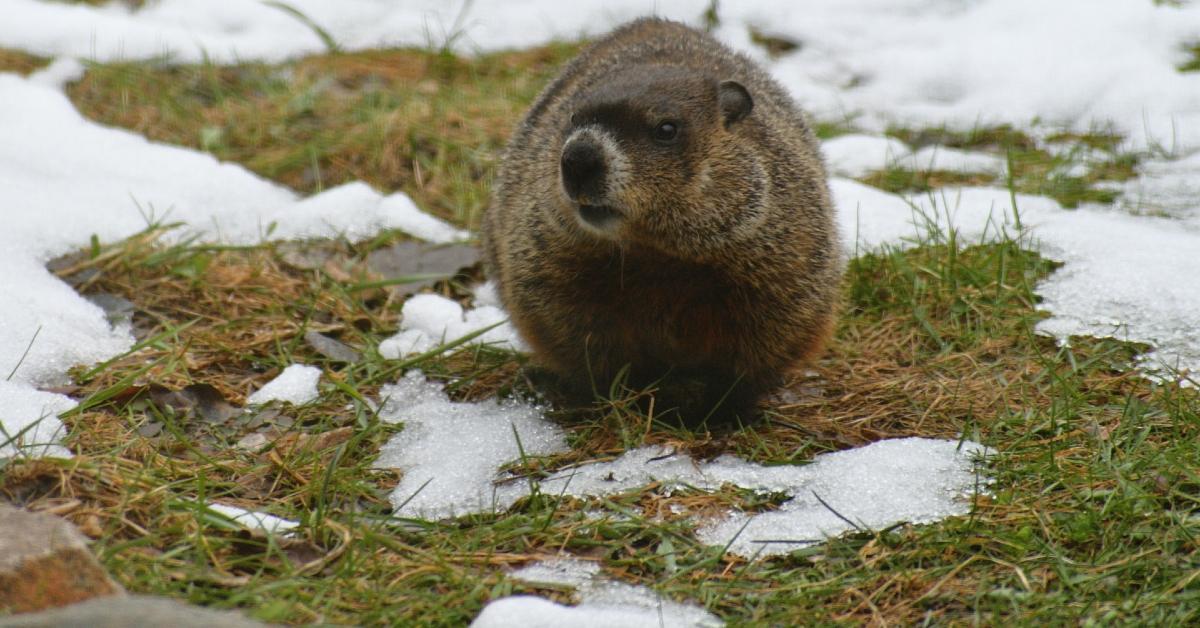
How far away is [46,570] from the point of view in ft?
8.51

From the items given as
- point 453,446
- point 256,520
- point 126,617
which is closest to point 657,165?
point 453,446

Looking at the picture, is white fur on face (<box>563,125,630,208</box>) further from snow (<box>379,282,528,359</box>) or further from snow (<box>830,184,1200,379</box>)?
snow (<box>830,184,1200,379</box>)

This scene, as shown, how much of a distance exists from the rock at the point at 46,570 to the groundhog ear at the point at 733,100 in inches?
100

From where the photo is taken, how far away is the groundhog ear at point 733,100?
4246 mm

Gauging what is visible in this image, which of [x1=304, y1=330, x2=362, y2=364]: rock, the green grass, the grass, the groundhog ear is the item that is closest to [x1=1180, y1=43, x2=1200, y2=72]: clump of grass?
the grass

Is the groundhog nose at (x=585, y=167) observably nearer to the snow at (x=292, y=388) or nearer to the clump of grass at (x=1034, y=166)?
the snow at (x=292, y=388)

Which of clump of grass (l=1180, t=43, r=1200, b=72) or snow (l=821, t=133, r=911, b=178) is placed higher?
clump of grass (l=1180, t=43, r=1200, b=72)

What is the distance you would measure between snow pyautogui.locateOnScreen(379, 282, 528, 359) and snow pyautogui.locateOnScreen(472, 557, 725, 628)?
182 centimetres

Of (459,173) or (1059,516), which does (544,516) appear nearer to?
(1059,516)

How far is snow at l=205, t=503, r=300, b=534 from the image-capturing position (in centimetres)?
329

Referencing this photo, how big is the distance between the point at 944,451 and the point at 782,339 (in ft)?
2.40

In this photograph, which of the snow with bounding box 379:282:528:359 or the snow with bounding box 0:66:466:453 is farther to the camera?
the snow with bounding box 379:282:528:359

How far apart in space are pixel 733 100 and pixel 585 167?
29.9 inches

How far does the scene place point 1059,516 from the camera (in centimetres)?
345
